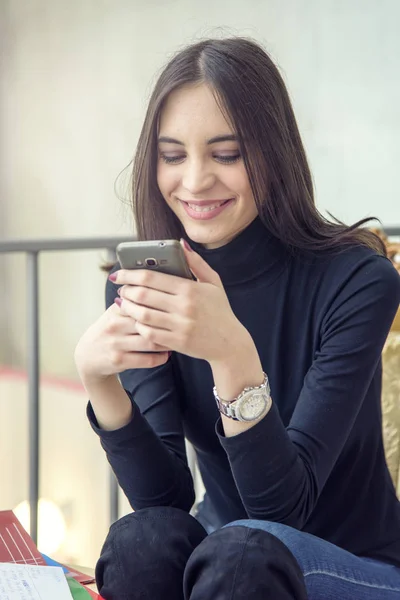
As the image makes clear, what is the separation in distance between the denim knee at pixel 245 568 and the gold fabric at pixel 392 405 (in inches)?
23.7

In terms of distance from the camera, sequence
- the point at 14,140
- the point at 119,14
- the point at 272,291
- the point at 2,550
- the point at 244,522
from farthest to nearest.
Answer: the point at 14,140 → the point at 119,14 → the point at 272,291 → the point at 2,550 → the point at 244,522

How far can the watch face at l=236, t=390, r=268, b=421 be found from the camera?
802mm

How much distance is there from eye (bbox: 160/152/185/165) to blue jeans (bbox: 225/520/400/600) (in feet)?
1.49

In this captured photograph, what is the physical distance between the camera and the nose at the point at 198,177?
3.01 ft

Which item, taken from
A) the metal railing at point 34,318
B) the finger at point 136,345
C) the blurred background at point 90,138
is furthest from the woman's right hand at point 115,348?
the blurred background at point 90,138

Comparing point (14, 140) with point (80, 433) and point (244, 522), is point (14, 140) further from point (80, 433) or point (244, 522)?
point (244, 522)

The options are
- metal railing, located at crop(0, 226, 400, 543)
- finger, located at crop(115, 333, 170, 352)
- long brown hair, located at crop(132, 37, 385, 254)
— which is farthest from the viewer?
metal railing, located at crop(0, 226, 400, 543)

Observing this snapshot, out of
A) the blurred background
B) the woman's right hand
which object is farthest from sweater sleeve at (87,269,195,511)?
the blurred background

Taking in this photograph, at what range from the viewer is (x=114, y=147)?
350 cm

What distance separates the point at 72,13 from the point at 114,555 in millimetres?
3201

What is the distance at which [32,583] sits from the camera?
2.59ft

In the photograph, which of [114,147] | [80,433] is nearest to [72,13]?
[114,147]

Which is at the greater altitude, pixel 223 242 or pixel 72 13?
pixel 72 13

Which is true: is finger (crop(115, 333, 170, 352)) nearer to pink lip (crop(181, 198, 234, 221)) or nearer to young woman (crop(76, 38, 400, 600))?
young woman (crop(76, 38, 400, 600))
